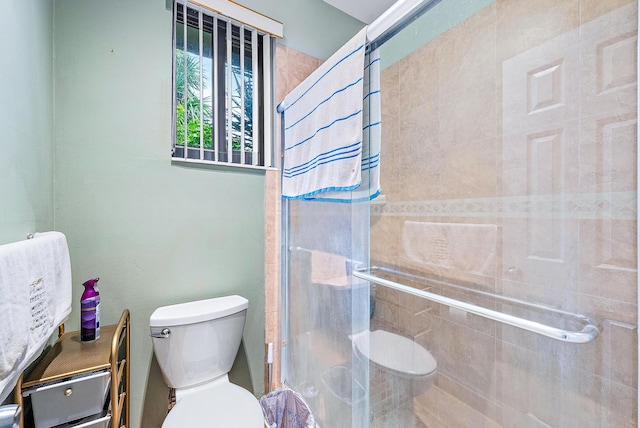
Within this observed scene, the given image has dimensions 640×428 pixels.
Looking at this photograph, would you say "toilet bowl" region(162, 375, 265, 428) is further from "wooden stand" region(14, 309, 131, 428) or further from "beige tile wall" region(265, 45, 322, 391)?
"beige tile wall" region(265, 45, 322, 391)

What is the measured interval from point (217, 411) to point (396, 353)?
724 millimetres

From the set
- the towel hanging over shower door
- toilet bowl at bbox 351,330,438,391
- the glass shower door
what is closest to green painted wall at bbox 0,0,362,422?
the glass shower door

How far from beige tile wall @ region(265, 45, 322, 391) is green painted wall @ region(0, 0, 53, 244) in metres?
0.90

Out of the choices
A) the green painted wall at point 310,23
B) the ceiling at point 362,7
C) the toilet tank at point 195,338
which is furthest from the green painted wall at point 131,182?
the ceiling at point 362,7

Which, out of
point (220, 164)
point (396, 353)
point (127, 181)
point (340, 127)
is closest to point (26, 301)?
point (127, 181)

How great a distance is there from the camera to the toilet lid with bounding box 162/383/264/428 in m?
0.98

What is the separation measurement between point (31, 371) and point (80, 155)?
0.79m

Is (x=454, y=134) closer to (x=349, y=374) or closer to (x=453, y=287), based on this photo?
(x=453, y=287)

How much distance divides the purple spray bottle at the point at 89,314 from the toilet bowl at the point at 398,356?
3.22ft

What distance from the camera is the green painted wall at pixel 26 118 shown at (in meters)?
0.73

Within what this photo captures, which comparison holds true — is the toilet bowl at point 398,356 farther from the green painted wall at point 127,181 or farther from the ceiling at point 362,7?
the ceiling at point 362,7

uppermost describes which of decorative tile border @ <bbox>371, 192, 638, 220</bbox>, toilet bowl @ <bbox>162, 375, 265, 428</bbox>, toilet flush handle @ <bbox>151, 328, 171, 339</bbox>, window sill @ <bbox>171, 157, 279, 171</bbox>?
window sill @ <bbox>171, 157, 279, 171</bbox>

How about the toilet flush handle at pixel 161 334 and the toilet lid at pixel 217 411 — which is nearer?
the toilet lid at pixel 217 411

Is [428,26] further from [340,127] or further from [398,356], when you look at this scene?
[398,356]
